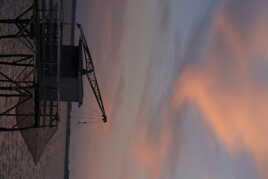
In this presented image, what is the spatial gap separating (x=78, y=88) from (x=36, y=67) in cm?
237

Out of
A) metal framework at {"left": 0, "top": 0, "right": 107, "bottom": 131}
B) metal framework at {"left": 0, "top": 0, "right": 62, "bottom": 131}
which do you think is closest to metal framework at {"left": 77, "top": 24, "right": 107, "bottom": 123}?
metal framework at {"left": 0, "top": 0, "right": 107, "bottom": 131}

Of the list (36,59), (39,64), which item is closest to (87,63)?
(39,64)

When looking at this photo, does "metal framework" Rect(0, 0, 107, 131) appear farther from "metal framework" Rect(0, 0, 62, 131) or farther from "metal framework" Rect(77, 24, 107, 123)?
"metal framework" Rect(77, 24, 107, 123)

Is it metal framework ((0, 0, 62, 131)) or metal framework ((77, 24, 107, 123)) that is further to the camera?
metal framework ((77, 24, 107, 123))

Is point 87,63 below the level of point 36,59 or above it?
above

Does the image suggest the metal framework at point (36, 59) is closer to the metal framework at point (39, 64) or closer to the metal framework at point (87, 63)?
the metal framework at point (39, 64)

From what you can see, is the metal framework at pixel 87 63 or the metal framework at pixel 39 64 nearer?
the metal framework at pixel 39 64

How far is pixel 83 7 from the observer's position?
22672mm

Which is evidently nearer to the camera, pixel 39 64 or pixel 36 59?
pixel 36 59

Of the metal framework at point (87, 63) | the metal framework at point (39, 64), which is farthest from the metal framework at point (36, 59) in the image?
the metal framework at point (87, 63)

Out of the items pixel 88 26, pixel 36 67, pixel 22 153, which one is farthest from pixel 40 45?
pixel 88 26

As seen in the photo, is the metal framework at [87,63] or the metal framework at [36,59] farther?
the metal framework at [87,63]

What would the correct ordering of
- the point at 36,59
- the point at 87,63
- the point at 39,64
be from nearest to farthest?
the point at 36,59, the point at 39,64, the point at 87,63

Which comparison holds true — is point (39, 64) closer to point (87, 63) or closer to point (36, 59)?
point (36, 59)
